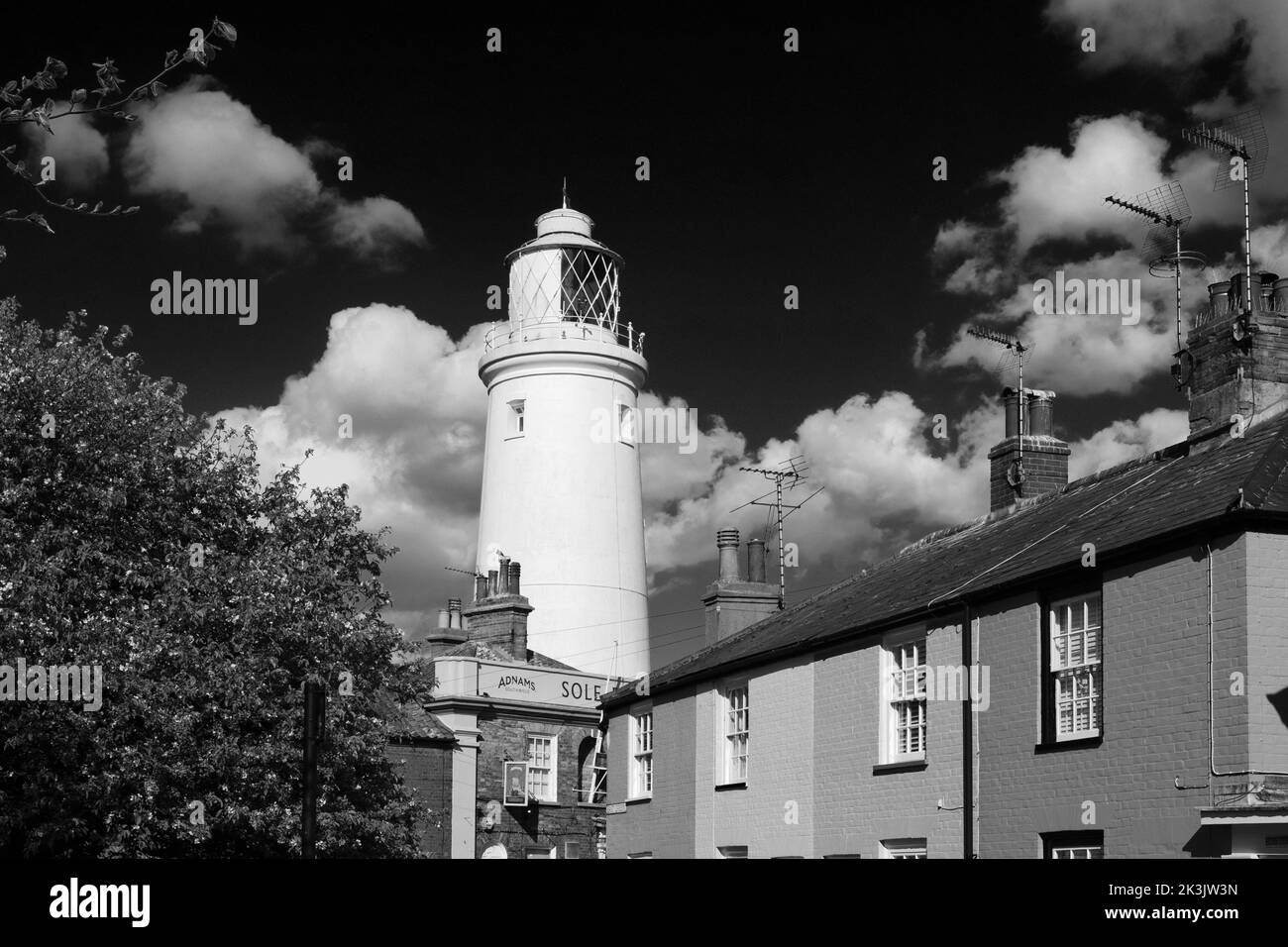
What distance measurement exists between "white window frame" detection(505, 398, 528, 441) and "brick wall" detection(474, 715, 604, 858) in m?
10.4

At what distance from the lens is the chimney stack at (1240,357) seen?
2002cm

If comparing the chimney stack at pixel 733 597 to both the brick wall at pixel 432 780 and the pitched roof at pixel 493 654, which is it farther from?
the pitched roof at pixel 493 654

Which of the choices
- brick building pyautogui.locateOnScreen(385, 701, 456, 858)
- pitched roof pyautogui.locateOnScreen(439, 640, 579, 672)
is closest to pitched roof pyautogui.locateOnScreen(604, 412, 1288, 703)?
brick building pyautogui.locateOnScreen(385, 701, 456, 858)

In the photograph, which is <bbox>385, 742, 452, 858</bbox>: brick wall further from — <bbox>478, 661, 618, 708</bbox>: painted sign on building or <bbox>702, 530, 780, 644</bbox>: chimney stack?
<bbox>702, 530, 780, 644</bbox>: chimney stack

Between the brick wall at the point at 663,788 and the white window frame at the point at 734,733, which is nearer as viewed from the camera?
the white window frame at the point at 734,733

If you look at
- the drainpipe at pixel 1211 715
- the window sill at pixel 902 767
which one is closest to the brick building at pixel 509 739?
the window sill at pixel 902 767

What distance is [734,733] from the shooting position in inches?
1052

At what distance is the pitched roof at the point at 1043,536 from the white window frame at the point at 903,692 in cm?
44

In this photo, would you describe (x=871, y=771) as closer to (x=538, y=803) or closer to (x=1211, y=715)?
(x=1211, y=715)

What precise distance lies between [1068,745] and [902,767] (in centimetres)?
367

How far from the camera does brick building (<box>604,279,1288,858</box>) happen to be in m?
15.8
